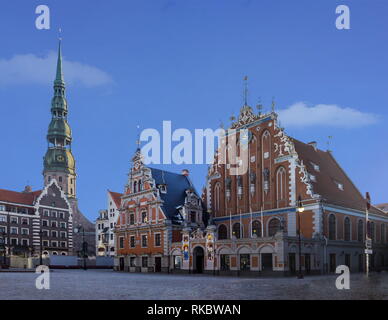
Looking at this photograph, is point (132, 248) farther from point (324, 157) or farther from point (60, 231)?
point (60, 231)

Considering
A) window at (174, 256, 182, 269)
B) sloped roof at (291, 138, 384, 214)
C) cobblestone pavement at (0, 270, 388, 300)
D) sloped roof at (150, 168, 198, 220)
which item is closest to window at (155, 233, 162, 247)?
sloped roof at (150, 168, 198, 220)

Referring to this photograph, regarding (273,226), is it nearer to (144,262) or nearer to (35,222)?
(144,262)

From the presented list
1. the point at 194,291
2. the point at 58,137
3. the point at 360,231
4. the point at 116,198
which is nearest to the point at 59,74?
the point at 58,137

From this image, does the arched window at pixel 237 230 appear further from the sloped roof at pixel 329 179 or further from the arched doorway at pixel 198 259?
the sloped roof at pixel 329 179

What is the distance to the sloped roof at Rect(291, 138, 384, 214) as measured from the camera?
50312mm

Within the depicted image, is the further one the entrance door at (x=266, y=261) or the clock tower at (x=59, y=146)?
the clock tower at (x=59, y=146)

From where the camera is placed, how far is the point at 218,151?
58469 millimetres

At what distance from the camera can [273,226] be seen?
166 ft

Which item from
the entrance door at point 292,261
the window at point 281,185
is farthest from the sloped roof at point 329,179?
the entrance door at point 292,261

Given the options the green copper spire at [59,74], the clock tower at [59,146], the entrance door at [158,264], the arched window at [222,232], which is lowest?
the entrance door at [158,264]

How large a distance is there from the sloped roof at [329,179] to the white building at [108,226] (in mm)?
54827

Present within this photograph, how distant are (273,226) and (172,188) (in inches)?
619

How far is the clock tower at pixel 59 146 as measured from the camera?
12675 centimetres
